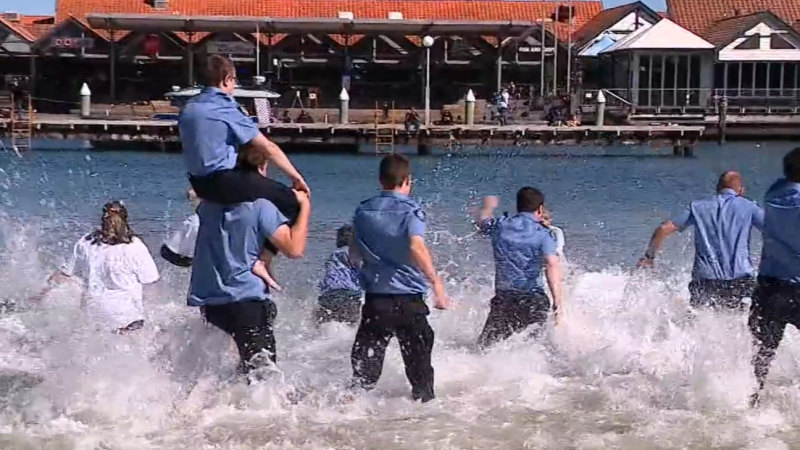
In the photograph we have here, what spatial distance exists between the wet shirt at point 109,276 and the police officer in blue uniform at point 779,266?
4042 millimetres

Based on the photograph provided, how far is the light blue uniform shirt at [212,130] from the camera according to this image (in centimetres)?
674

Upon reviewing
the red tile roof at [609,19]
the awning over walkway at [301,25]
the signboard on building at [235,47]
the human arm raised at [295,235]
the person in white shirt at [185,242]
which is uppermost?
the red tile roof at [609,19]

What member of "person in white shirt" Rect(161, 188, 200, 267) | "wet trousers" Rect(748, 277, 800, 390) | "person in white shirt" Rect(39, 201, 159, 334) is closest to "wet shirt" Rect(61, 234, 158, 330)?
"person in white shirt" Rect(39, 201, 159, 334)

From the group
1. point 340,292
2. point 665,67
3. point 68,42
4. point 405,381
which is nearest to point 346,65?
point 68,42

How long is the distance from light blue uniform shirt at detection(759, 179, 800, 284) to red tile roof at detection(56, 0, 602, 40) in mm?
58773

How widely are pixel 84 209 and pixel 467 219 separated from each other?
7415 mm

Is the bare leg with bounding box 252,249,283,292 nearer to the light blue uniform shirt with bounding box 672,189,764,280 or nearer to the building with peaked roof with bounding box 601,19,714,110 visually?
the light blue uniform shirt with bounding box 672,189,764,280

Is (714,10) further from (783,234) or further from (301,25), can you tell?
(783,234)

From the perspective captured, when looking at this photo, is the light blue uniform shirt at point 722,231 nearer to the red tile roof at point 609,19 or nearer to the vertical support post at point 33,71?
A: the vertical support post at point 33,71

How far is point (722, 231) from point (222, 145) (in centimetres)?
414

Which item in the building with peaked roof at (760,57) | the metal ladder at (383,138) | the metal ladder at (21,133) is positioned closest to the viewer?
the metal ladder at (21,133)

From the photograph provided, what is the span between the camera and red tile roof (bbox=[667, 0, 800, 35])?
228ft

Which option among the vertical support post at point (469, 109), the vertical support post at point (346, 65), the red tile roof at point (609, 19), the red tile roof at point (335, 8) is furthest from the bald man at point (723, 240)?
the red tile roof at point (335, 8)

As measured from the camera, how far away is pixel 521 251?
9.03 meters
